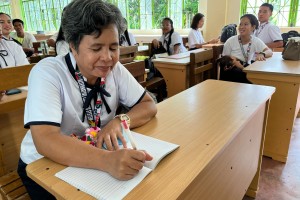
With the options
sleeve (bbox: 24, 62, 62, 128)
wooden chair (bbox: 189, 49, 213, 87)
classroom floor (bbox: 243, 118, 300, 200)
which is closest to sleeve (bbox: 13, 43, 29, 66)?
wooden chair (bbox: 189, 49, 213, 87)

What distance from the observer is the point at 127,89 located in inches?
42.1

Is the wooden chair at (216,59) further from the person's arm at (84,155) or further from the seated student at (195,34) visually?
the person's arm at (84,155)

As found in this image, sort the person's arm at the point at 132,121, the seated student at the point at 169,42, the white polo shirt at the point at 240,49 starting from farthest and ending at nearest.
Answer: the seated student at the point at 169,42, the white polo shirt at the point at 240,49, the person's arm at the point at 132,121

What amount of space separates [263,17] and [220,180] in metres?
3.40

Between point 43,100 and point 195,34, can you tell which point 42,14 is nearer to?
point 195,34

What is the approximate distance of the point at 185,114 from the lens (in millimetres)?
1084

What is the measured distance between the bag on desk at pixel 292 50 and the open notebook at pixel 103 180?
7.25ft

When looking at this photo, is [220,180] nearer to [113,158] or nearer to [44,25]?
[113,158]

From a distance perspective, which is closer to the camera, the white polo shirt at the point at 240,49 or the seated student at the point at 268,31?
the white polo shirt at the point at 240,49

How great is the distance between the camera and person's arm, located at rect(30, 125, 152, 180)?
63cm

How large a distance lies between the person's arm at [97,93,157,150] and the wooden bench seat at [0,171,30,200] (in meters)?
0.56

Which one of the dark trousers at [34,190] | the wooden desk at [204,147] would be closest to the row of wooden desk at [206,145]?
the wooden desk at [204,147]

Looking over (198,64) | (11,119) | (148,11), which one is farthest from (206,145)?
(148,11)

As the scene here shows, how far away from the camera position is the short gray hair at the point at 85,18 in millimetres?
789
